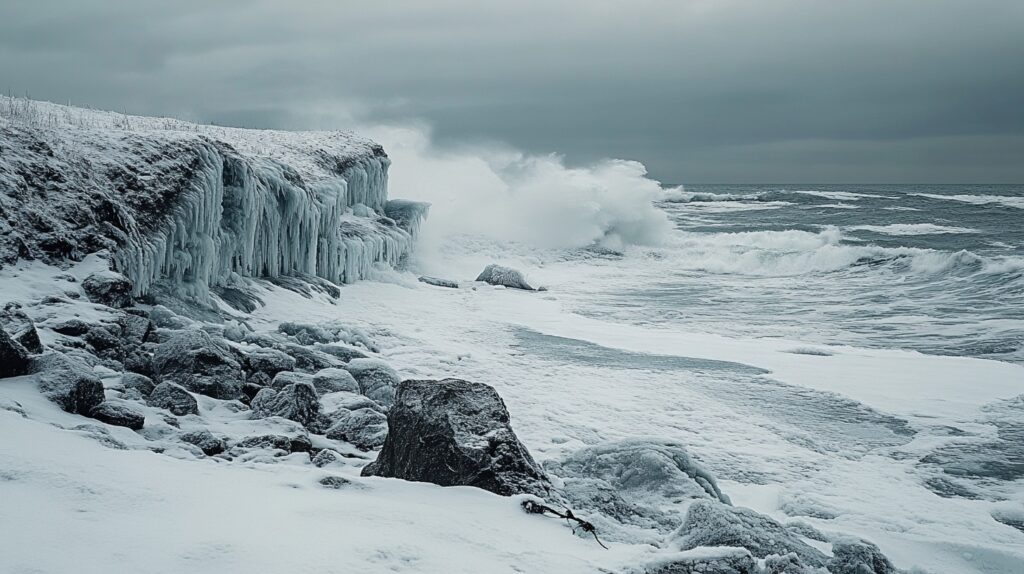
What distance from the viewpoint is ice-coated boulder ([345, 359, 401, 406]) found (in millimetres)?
8336

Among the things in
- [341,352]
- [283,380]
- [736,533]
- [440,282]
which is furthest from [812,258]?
[736,533]

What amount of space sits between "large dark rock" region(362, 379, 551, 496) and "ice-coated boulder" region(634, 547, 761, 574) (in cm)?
110

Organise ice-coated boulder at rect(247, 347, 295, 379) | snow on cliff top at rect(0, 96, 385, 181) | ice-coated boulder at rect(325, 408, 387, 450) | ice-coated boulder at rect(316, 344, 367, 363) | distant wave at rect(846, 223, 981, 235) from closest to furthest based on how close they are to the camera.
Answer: ice-coated boulder at rect(325, 408, 387, 450), ice-coated boulder at rect(247, 347, 295, 379), ice-coated boulder at rect(316, 344, 367, 363), snow on cliff top at rect(0, 96, 385, 181), distant wave at rect(846, 223, 981, 235)

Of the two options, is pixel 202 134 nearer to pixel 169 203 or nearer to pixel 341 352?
pixel 169 203

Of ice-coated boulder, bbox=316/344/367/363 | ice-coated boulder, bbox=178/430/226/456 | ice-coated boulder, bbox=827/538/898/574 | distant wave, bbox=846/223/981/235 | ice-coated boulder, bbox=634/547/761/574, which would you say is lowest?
ice-coated boulder, bbox=316/344/367/363

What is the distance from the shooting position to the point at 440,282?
21641mm

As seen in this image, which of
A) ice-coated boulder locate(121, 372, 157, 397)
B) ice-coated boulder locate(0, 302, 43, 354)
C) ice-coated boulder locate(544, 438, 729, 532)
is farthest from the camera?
ice-coated boulder locate(121, 372, 157, 397)

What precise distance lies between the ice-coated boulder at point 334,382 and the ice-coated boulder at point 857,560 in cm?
511

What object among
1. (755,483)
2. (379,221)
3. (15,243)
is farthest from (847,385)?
(379,221)

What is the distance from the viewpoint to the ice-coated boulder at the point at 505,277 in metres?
22.0

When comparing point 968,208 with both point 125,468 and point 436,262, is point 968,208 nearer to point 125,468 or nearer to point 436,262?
point 436,262

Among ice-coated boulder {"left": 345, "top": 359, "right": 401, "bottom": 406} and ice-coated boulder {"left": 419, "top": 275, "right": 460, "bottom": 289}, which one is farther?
ice-coated boulder {"left": 419, "top": 275, "right": 460, "bottom": 289}

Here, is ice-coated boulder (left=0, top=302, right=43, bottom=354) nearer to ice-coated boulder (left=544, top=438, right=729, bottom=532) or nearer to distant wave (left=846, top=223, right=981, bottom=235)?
ice-coated boulder (left=544, top=438, right=729, bottom=532)

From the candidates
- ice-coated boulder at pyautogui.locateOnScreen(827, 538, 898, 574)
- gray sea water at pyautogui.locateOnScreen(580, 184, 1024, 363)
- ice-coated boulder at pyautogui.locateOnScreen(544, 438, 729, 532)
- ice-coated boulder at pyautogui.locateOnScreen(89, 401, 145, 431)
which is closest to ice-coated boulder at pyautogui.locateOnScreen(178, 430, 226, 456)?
ice-coated boulder at pyautogui.locateOnScreen(89, 401, 145, 431)
